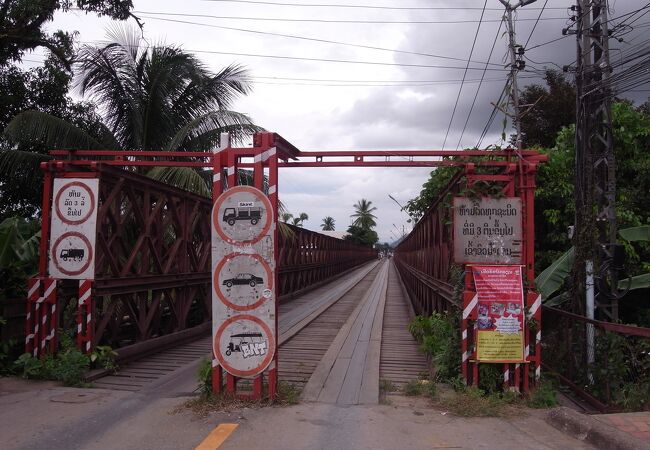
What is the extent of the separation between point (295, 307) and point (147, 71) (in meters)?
8.75

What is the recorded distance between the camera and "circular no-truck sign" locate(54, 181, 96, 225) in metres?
7.95

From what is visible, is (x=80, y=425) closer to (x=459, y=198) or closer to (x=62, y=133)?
(x=459, y=198)

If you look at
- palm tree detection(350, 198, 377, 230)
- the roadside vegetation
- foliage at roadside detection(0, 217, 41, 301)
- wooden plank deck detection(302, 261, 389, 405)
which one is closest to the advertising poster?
wooden plank deck detection(302, 261, 389, 405)

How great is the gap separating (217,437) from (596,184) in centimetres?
696

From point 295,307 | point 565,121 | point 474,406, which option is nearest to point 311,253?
point 295,307

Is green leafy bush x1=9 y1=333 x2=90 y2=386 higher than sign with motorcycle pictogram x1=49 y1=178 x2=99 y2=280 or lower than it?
lower

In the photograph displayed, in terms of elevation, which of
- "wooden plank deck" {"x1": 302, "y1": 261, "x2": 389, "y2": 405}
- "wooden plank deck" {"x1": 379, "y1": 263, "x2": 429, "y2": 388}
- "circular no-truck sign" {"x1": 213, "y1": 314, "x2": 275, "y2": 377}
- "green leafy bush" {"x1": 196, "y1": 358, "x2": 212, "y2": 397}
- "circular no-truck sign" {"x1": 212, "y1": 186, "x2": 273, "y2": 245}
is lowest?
"wooden plank deck" {"x1": 379, "y1": 263, "x2": 429, "y2": 388}

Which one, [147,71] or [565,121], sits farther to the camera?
[565,121]

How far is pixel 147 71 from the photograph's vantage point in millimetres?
16141

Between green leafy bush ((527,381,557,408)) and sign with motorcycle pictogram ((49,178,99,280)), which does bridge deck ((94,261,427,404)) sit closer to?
sign with motorcycle pictogram ((49,178,99,280))

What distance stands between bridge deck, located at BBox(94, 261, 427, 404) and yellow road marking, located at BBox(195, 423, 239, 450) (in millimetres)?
1384

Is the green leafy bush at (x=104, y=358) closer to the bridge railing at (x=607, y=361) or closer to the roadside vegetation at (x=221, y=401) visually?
the roadside vegetation at (x=221, y=401)

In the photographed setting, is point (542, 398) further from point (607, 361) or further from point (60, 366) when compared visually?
point (60, 366)

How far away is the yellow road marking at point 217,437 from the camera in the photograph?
16.3 feet
